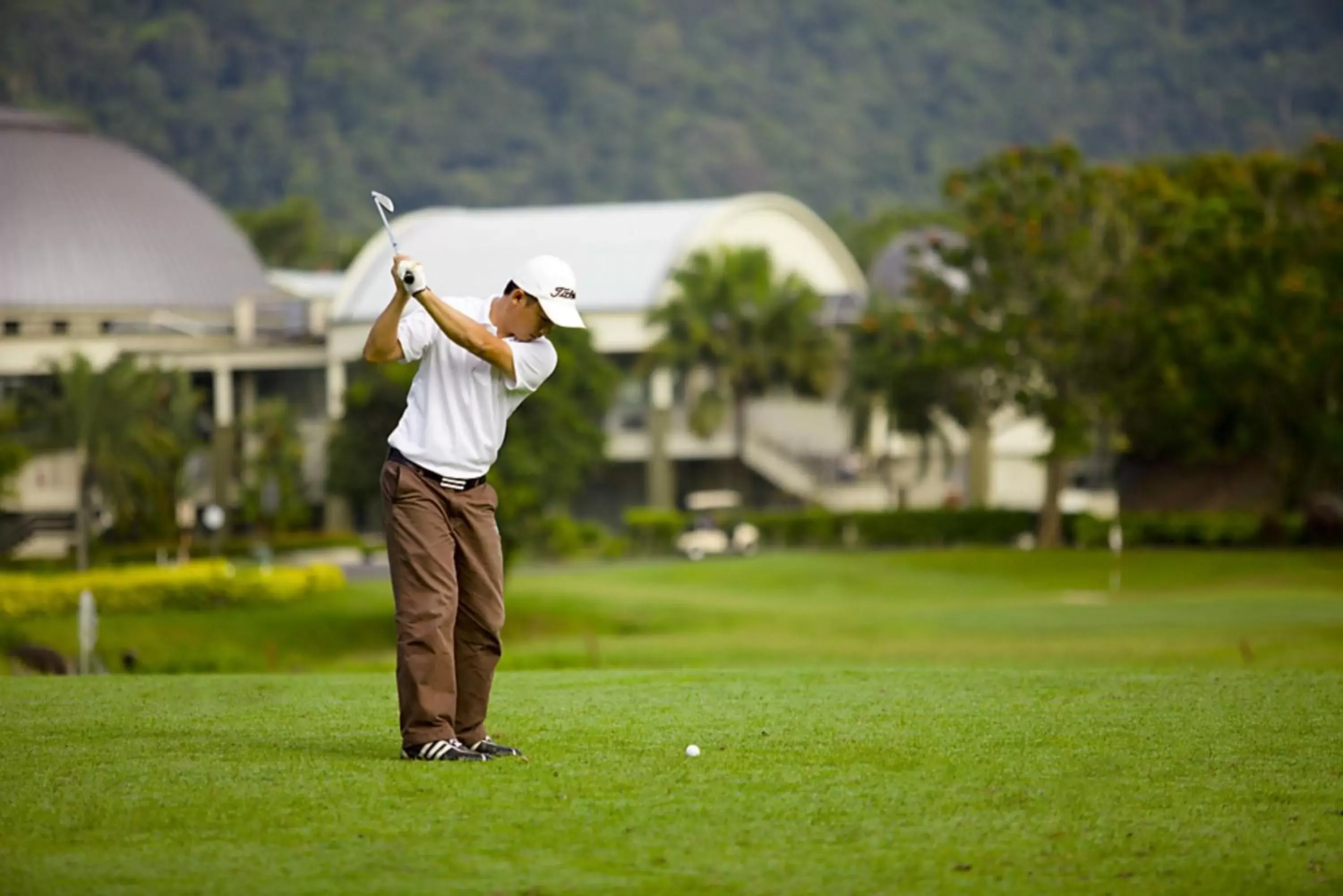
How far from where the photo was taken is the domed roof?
90125mm

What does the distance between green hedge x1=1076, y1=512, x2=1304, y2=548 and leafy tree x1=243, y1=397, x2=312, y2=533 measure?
29.3m

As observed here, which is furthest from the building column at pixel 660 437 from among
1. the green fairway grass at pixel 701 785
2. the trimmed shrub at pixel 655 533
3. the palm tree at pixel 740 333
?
the green fairway grass at pixel 701 785

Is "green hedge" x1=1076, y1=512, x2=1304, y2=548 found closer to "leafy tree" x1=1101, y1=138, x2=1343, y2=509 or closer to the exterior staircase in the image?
"leafy tree" x1=1101, y1=138, x2=1343, y2=509

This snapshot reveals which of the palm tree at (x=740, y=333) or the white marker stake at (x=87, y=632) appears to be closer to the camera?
A: the white marker stake at (x=87, y=632)

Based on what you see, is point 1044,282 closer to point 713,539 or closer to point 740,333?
point 713,539

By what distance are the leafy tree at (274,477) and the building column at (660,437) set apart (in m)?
12.4

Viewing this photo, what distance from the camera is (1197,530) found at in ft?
190

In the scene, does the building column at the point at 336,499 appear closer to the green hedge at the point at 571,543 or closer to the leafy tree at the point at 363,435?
the leafy tree at the point at 363,435

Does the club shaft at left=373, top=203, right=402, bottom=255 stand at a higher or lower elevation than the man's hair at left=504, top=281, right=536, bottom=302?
higher

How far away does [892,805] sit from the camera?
8.65m

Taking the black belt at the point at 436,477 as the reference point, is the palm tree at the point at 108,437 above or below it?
below

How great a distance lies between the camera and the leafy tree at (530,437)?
186ft

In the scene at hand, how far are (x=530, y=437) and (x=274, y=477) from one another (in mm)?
→ 20116

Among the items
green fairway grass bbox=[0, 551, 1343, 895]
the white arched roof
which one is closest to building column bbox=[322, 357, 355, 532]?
the white arched roof
